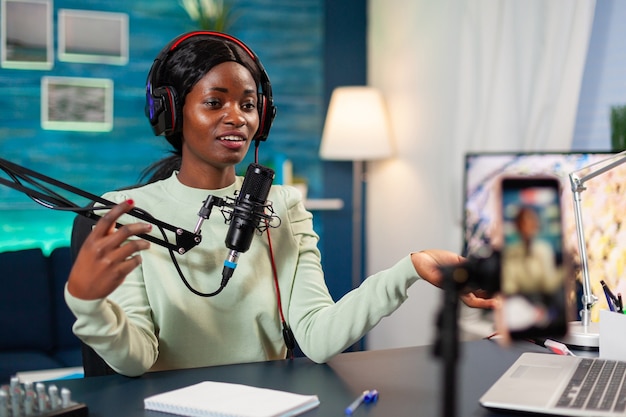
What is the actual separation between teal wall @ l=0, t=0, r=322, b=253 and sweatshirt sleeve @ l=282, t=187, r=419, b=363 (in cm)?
240

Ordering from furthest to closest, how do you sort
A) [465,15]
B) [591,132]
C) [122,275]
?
[465,15], [591,132], [122,275]

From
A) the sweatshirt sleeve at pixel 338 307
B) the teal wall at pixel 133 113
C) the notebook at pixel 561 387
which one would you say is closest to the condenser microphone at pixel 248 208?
the sweatshirt sleeve at pixel 338 307

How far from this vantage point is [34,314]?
3.08 m

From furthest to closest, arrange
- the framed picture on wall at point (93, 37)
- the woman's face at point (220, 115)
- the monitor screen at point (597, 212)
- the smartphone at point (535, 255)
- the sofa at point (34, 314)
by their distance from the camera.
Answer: the framed picture on wall at point (93, 37) < the sofa at point (34, 314) < the monitor screen at point (597, 212) < the woman's face at point (220, 115) < the smartphone at point (535, 255)

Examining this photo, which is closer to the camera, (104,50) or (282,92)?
(104,50)

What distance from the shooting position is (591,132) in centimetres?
284

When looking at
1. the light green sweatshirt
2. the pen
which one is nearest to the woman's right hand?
the light green sweatshirt

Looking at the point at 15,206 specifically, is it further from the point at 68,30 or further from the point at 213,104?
the point at 213,104

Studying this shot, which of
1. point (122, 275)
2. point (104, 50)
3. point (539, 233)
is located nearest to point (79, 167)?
point (104, 50)

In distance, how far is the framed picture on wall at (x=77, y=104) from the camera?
3824 mm

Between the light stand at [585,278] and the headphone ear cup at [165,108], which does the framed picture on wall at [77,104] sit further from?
the light stand at [585,278]

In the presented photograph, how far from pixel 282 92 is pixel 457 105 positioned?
1172 millimetres

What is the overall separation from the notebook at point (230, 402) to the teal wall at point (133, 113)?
2.74 metres

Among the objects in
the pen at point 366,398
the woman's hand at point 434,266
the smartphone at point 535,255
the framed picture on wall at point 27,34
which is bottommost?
the pen at point 366,398
